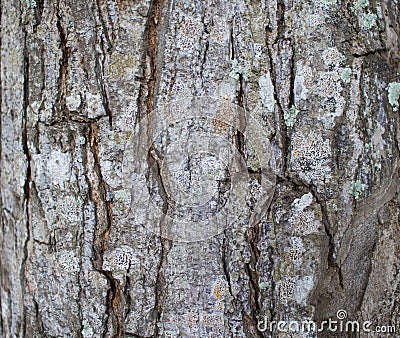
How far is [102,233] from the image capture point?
107cm

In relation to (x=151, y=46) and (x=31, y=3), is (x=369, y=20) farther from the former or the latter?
(x=31, y=3)

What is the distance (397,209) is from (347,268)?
0.18 meters

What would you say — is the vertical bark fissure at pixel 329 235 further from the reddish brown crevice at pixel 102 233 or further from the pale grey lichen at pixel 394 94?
the reddish brown crevice at pixel 102 233

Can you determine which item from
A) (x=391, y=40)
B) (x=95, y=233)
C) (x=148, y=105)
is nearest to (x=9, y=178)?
(x=95, y=233)

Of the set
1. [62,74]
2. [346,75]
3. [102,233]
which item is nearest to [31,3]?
[62,74]

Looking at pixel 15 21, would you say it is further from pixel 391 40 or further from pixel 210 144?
pixel 391 40

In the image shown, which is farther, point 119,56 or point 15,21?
point 15,21

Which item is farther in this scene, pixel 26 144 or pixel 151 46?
pixel 26 144

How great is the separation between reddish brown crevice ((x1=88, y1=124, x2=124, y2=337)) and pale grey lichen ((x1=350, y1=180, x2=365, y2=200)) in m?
0.53

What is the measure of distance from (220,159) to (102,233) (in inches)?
12.2

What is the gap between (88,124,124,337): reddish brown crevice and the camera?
1057 mm

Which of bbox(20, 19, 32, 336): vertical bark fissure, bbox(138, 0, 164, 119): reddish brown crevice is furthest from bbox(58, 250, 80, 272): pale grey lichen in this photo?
bbox(138, 0, 164, 119): reddish brown crevice

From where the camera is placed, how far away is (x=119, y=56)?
104 centimetres

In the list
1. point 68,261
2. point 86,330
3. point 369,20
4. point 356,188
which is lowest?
point 86,330
